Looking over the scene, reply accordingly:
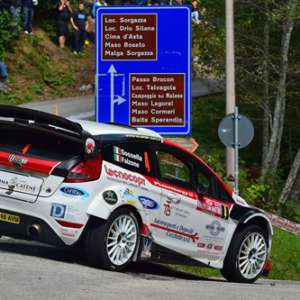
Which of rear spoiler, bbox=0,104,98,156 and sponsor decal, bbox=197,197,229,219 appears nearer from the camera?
rear spoiler, bbox=0,104,98,156

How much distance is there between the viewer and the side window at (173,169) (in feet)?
37.8

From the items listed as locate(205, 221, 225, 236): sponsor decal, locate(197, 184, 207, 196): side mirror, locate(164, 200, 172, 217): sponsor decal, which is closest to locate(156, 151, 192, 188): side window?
locate(197, 184, 207, 196): side mirror

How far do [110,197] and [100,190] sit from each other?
0.14 meters

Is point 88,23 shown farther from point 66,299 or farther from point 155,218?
point 66,299

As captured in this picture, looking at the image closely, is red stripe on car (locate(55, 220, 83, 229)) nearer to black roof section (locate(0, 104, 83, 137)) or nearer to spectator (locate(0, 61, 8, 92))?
black roof section (locate(0, 104, 83, 137))

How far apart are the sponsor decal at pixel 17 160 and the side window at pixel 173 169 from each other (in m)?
1.57

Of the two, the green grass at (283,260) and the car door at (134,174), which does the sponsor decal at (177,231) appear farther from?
the green grass at (283,260)

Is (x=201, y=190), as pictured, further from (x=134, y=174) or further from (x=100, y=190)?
(x=100, y=190)

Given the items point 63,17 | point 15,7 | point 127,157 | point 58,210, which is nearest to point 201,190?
point 127,157

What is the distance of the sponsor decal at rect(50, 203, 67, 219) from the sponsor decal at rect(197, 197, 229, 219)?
1.99 m

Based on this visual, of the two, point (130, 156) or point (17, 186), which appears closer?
point (17, 186)

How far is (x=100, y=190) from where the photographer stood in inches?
419

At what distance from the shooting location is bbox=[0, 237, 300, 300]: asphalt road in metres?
9.06

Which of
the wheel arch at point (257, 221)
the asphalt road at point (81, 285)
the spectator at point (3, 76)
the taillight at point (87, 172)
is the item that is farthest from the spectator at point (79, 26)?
the taillight at point (87, 172)
